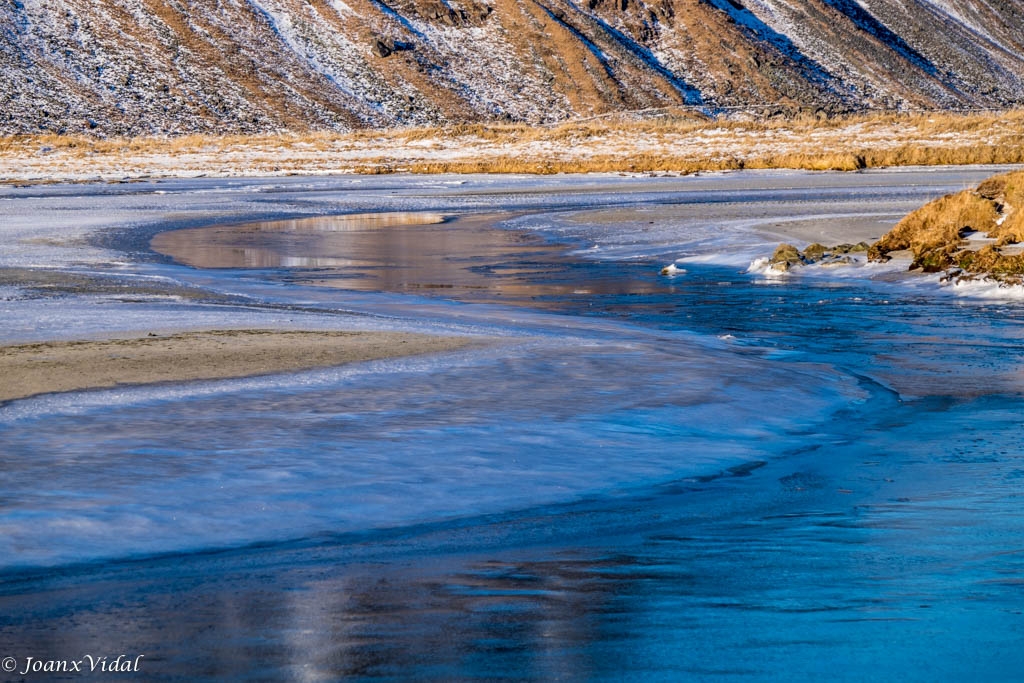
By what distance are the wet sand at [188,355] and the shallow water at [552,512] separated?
16.0 inches

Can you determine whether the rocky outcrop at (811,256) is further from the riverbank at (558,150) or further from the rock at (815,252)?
the riverbank at (558,150)

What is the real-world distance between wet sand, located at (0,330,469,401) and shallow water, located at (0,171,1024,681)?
0.41 metres

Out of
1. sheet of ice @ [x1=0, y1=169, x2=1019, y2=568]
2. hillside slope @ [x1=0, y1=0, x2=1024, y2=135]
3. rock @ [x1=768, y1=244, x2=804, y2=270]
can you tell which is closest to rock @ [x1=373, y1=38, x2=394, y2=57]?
hillside slope @ [x1=0, y1=0, x2=1024, y2=135]

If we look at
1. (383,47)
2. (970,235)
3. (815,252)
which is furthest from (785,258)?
(383,47)

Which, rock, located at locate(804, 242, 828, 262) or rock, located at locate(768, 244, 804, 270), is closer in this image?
rock, located at locate(768, 244, 804, 270)

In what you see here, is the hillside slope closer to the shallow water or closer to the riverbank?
the riverbank

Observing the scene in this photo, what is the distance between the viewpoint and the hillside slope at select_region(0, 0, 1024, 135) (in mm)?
84125

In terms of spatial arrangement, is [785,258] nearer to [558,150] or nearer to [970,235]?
[970,235]

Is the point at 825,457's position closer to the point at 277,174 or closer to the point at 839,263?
the point at 839,263

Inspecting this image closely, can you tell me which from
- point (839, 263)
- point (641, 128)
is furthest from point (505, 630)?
point (641, 128)

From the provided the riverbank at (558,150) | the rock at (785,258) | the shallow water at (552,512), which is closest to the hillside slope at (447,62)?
the riverbank at (558,150)

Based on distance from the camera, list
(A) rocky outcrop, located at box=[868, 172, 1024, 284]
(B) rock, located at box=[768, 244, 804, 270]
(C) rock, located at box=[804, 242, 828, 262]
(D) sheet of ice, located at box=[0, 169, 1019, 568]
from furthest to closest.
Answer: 1. (C) rock, located at box=[804, 242, 828, 262]
2. (B) rock, located at box=[768, 244, 804, 270]
3. (A) rocky outcrop, located at box=[868, 172, 1024, 284]
4. (D) sheet of ice, located at box=[0, 169, 1019, 568]

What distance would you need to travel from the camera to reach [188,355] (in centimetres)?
898

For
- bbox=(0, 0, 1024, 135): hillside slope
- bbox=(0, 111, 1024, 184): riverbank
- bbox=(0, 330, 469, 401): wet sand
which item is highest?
bbox=(0, 0, 1024, 135): hillside slope
